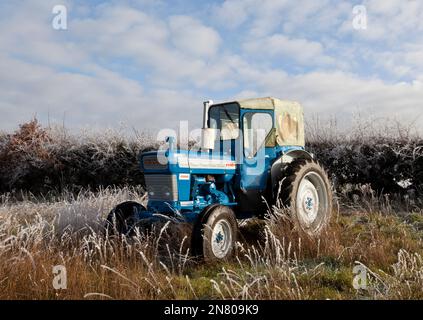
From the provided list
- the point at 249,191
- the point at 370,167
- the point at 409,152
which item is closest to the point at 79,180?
the point at 249,191

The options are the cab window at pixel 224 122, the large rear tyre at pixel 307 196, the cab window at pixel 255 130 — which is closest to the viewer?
the large rear tyre at pixel 307 196

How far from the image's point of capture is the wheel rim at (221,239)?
4539mm

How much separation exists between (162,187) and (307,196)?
225cm

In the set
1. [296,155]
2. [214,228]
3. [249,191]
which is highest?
[296,155]

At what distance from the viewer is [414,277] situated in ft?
12.1

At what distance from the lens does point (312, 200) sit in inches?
234

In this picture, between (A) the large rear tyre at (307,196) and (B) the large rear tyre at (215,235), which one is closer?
(B) the large rear tyre at (215,235)

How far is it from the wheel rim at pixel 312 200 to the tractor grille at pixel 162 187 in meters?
1.77

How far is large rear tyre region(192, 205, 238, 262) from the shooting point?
4.32 metres

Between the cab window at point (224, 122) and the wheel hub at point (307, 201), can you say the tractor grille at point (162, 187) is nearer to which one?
the cab window at point (224, 122)

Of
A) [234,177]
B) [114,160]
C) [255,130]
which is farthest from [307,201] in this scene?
[114,160]

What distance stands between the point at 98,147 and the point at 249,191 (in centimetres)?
602

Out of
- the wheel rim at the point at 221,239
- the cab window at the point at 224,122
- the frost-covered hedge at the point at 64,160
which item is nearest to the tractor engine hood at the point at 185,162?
the cab window at the point at 224,122
